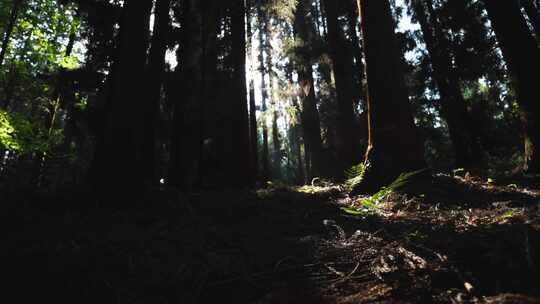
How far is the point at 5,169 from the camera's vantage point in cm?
706

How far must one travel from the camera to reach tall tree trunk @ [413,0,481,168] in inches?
524

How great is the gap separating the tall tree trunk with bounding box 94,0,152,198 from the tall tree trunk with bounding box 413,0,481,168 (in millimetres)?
11421

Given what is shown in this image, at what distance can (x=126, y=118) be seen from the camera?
5262 millimetres

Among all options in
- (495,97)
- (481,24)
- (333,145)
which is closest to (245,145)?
(481,24)

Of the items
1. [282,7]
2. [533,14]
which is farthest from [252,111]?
[533,14]

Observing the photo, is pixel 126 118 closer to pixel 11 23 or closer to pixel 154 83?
pixel 154 83

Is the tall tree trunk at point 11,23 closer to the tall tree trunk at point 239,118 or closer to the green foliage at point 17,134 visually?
the green foliage at point 17,134

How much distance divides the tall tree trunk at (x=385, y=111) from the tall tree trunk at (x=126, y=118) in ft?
11.2

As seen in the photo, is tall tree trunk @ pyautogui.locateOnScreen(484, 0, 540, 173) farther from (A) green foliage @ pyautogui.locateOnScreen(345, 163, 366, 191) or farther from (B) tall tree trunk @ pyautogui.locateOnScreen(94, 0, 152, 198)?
(B) tall tree trunk @ pyautogui.locateOnScreen(94, 0, 152, 198)

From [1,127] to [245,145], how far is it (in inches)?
278

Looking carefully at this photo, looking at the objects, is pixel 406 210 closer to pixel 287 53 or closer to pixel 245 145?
pixel 245 145

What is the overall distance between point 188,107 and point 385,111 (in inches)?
223

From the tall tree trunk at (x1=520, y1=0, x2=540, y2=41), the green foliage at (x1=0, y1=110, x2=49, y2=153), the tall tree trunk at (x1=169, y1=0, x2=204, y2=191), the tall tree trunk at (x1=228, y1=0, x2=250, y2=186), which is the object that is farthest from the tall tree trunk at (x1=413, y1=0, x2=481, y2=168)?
the green foliage at (x1=0, y1=110, x2=49, y2=153)

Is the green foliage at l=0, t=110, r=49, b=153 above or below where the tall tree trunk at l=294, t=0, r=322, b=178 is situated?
below
